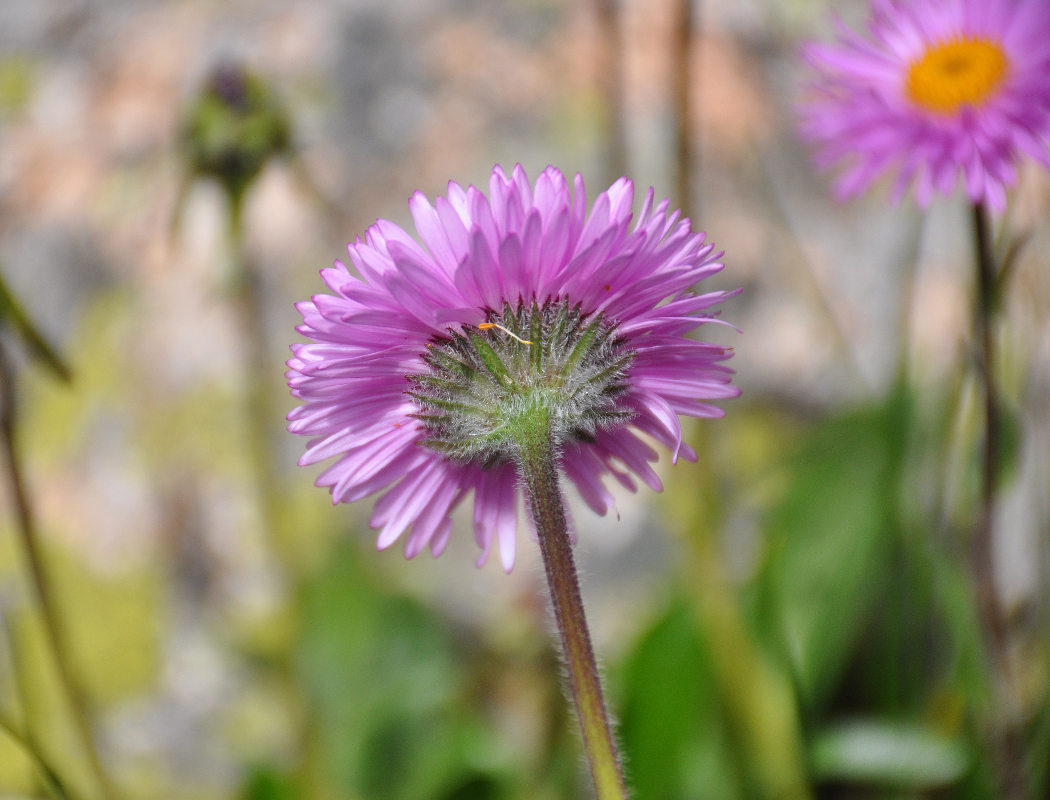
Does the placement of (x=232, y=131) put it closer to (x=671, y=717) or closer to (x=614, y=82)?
(x=614, y=82)

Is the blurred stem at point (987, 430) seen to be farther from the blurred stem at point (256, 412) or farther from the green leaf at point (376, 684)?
the blurred stem at point (256, 412)

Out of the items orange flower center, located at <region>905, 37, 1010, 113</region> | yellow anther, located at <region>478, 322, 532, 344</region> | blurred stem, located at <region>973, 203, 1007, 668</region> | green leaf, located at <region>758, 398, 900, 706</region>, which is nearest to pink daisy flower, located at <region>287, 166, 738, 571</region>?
yellow anther, located at <region>478, 322, 532, 344</region>

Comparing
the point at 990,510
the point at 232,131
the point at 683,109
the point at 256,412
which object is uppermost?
the point at 683,109

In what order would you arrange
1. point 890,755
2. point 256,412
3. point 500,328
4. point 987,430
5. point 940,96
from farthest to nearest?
point 256,412 → point 890,755 → point 940,96 → point 987,430 → point 500,328

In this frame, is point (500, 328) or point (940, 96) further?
point (940, 96)

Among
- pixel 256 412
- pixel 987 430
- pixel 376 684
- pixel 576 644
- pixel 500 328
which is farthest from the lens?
pixel 376 684

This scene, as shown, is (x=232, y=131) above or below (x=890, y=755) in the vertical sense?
above

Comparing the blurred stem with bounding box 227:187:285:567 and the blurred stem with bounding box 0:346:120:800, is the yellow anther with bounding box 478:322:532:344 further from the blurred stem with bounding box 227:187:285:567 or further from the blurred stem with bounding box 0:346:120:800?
the blurred stem with bounding box 227:187:285:567

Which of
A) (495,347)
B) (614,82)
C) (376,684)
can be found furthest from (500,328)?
(376,684)
